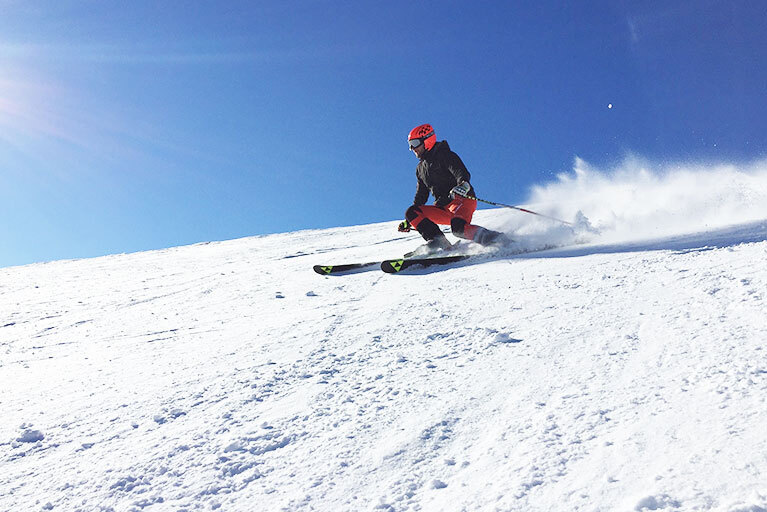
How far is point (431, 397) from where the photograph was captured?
2680mm

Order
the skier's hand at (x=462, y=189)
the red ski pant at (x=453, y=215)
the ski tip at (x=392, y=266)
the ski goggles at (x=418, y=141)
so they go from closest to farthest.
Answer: the ski tip at (x=392, y=266) → the skier's hand at (x=462, y=189) → the red ski pant at (x=453, y=215) → the ski goggles at (x=418, y=141)

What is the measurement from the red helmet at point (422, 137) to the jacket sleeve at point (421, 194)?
640mm

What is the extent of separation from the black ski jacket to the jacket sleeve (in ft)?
0.28

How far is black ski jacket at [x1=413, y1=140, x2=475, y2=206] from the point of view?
8070 millimetres

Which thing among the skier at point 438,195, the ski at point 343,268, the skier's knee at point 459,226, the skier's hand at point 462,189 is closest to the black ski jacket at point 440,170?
the skier at point 438,195

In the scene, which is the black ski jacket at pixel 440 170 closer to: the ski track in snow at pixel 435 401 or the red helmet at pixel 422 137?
the red helmet at pixel 422 137

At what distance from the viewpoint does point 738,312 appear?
118 inches

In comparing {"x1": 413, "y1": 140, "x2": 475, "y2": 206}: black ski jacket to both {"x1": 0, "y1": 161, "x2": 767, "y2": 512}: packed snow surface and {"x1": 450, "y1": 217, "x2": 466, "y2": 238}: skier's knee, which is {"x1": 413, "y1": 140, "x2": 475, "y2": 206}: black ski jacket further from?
{"x1": 0, "y1": 161, "x2": 767, "y2": 512}: packed snow surface

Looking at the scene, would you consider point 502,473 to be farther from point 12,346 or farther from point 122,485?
point 12,346

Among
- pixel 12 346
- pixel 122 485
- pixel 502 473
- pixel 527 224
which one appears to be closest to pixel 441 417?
pixel 502 473

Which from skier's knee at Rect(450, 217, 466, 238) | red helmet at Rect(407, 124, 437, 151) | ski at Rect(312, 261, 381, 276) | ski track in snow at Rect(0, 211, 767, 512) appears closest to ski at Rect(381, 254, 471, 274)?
ski at Rect(312, 261, 381, 276)

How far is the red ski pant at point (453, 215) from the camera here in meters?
7.88

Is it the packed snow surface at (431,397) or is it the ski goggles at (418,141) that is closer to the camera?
the packed snow surface at (431,397)

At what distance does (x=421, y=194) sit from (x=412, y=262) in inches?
74.8
